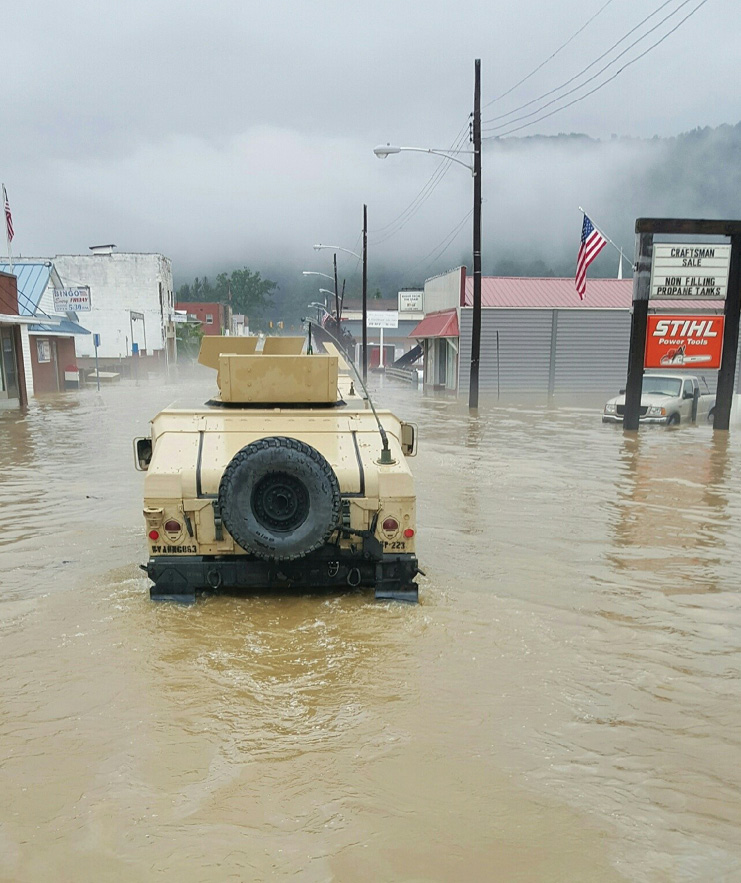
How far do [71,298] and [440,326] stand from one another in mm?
17414

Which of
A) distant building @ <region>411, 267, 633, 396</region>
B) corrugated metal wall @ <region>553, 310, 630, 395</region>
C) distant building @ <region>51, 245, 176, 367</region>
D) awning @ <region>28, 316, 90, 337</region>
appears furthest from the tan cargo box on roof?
distant building @ <region>51, 245, 176, 367</region>

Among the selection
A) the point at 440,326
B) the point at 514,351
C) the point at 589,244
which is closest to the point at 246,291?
the point at 440,326

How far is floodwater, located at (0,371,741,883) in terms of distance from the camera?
355 cm

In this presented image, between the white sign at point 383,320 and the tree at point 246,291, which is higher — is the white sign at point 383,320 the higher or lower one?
the lower one

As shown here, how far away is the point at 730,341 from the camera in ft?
61.3

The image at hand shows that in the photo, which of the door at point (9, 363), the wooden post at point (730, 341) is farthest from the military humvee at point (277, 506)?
the door at point (9, 363)

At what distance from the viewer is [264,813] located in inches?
149

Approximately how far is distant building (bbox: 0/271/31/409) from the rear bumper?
22277 millimetres

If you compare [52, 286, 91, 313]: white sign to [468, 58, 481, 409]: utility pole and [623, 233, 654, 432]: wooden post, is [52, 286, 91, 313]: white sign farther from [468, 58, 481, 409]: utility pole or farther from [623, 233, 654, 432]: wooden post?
[623, 233, 654, 432]: wooden post

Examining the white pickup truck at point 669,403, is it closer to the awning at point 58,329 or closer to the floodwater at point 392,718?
the floodwater at point 392,718

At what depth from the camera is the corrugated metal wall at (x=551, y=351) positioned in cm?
3288

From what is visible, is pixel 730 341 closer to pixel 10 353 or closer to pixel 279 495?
pixel 279 495

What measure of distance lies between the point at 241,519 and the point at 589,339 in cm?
2968

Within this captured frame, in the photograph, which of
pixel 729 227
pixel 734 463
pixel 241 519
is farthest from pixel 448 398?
pixel 241 519
